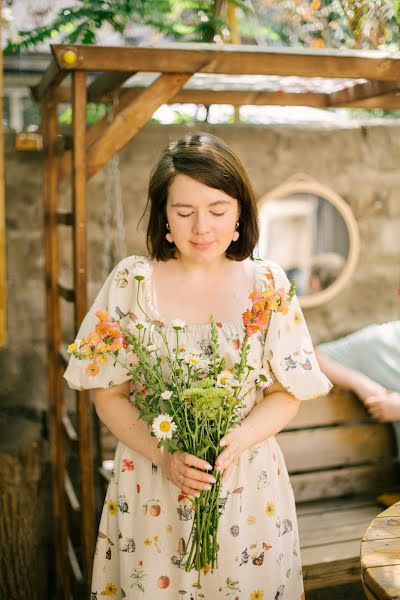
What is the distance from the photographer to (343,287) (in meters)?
4.79

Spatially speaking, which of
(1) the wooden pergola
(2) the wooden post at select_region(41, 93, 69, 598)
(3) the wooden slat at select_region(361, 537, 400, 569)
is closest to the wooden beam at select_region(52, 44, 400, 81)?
(1) the wooden pergola

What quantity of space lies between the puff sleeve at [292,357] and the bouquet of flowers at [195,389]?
0.15 metres

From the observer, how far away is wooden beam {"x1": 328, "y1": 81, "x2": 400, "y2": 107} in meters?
3.38

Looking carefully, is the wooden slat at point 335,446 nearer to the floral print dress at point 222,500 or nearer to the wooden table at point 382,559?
the floral print dress at point 222,500

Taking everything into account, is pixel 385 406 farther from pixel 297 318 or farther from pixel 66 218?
pixel 66 218

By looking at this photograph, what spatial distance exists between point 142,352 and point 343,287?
2.84 meters

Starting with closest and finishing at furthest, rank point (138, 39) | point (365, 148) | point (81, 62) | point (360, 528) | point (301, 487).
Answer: point (81, 62) → point (360, 528) → point (301, 487) → point (365, 148) → point (138, 39)

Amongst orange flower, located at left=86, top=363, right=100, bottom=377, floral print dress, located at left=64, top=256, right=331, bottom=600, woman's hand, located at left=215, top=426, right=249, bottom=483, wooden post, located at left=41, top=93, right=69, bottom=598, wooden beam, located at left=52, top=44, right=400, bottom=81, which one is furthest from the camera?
wooden post, located at left=41, top=93, right=69, bottom=598

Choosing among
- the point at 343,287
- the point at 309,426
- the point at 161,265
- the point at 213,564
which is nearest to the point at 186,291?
the point at 161,265

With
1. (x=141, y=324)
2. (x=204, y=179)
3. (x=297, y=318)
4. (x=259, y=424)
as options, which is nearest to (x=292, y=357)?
(x=297, y=318)

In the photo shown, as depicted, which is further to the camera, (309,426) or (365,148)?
(365,148)

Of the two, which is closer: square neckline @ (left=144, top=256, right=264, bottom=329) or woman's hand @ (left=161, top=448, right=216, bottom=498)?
woman's hand @ (left=161, top=448, right=216, bottom=498)

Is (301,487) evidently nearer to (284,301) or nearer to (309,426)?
(309,426)

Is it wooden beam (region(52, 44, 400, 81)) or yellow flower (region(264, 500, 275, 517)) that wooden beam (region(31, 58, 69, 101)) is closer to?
wooden beam (region(52, 44, 400, 81))
